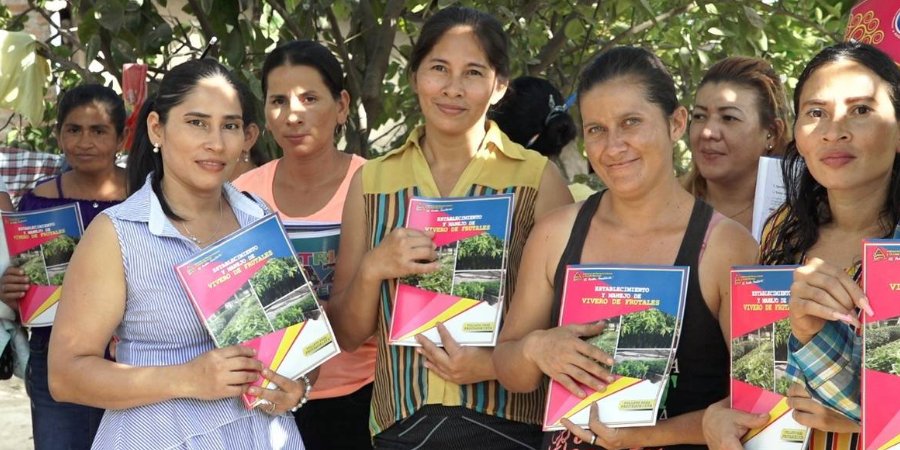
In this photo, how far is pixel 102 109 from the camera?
14.4 ft

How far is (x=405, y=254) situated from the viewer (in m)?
2.72

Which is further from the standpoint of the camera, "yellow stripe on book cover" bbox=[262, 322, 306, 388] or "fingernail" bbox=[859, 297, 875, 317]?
"yellow stripe on book cover" bbox=[262, 322, 306, 388]

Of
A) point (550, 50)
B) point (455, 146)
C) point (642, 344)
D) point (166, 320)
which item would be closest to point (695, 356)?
point (642, 344)

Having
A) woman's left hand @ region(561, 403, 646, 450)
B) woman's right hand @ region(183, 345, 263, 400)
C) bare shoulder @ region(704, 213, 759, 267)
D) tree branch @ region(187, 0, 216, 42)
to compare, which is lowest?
woman's left hand @ region(561, 403, 646, 450)

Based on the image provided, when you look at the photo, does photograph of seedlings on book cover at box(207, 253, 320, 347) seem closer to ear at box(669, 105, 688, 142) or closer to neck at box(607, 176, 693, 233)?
neck at box(607, 176, 693, 233)

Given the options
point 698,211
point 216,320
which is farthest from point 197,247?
point 698,211

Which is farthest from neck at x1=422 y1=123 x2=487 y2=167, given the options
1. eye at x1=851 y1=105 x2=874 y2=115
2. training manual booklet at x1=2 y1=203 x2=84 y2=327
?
training manual booklet at x1=2 y1=203 x2=84 y2=327

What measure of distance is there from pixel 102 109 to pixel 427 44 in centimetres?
188

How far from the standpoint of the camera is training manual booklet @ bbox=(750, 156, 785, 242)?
9.75 feet

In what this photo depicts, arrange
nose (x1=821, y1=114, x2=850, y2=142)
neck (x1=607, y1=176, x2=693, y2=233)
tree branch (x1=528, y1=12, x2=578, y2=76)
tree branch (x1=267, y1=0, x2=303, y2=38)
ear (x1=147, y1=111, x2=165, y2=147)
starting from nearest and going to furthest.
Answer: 1. nose (x1=821, y1=114, x2=850, y2=142)
2. neck (x1=607, y1=176, x2=693, y2=233)
3. ear (x1=147, y1=111, x2=165, y2=147)
4. tree branch (x1=267, y1=0, x2=303, y2=38)
5. tree branch (x1=528, y1=12, x2=578, y2=76)

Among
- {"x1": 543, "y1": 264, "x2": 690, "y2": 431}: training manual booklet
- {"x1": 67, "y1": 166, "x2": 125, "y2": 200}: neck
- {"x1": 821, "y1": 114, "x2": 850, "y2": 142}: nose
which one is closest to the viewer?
{"x1": 821, "y1": 114, "x2": 850, "y2": 142}: nose

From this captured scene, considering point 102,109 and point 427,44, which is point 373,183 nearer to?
point 427,44

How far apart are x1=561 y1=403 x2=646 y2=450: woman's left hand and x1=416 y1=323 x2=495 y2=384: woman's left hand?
354 millimetres

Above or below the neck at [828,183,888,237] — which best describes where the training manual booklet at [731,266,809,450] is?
below
